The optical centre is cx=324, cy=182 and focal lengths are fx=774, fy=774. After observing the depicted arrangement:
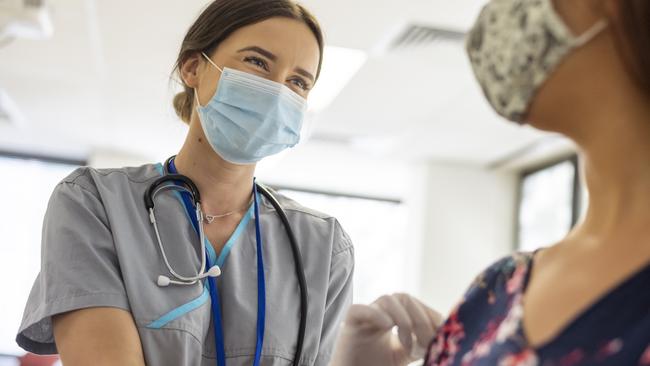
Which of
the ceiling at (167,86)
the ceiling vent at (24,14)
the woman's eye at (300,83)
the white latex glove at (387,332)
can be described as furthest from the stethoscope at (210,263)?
the ceiling vent at (24,14)

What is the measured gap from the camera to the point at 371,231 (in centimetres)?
749

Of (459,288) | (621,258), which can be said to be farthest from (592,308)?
(459,288)

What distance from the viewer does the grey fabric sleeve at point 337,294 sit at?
1492 mm

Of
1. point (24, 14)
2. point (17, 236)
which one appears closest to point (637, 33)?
point (24, 14)

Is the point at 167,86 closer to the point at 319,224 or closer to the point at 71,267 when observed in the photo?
the point at 319,224

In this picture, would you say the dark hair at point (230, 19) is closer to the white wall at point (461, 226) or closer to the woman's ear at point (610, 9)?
the woman's ear at point (610, 9)

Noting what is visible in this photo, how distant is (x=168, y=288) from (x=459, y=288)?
16.2ft

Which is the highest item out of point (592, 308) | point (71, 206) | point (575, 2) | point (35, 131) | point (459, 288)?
point (575, 2)

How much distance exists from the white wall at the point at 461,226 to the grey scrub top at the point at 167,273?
4585 mm

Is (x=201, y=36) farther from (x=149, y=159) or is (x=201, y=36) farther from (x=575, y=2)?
(x=149, y=159)

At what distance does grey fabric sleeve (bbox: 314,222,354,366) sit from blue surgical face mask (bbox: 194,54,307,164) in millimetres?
242

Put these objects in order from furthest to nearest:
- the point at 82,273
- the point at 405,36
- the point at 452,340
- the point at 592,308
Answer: the point at 405,36 → the point at 82,273 → the point at 452,340 → the point at 592,308

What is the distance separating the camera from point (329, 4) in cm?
337

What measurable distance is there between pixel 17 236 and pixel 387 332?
632 cm
